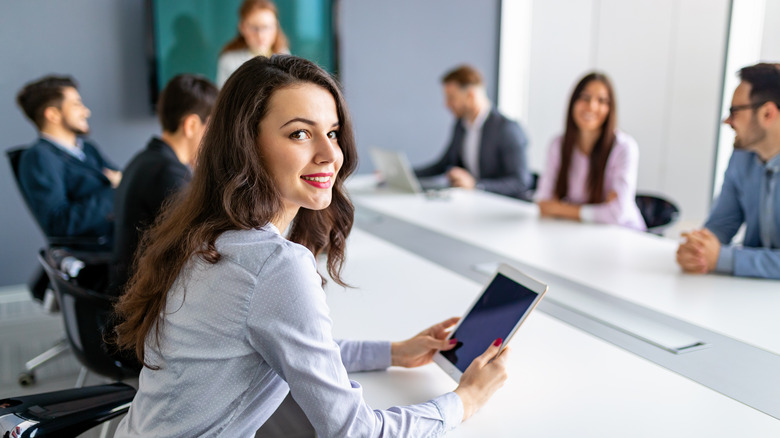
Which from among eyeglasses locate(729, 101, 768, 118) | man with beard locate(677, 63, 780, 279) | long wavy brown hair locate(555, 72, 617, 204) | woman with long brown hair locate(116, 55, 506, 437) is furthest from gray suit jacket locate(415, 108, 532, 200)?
woman with long brown hair locate(116, 55, 506, 437)

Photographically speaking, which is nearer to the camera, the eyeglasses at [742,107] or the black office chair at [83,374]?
the black office chair at [83,374]

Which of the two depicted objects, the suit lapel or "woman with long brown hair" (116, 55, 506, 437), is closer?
"woman with long brown hair" (116, 55, 506, 437)

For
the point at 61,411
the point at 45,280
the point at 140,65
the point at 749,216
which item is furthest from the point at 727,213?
the point at 140,65

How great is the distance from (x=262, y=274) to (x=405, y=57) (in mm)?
4340

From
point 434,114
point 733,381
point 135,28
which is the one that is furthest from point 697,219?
point 135,28

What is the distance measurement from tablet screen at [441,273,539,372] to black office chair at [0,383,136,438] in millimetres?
745

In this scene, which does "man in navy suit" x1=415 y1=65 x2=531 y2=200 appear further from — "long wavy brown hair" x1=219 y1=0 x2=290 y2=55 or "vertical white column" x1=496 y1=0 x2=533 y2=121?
"vertical white column" x1=496 y1=0 x2=533 y2=121

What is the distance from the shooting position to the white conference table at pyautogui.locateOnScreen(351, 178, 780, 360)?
1.85m

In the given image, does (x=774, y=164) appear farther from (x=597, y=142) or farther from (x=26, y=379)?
(x=26, y=379)

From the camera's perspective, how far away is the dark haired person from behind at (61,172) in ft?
10.1

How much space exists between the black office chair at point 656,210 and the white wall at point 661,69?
4.91 ft

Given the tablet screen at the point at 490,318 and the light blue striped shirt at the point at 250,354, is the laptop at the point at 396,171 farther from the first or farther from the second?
the light blue striped shirt at the point at 250,354

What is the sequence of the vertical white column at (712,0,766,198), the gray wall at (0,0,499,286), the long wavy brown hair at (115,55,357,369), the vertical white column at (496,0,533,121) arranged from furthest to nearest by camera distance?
the vertical white column at (496,0,533,121)
the vertical white column at (712,0,766,198)
the gray wall at (0,0,499,286)
the long wavy brown hair at (115,55,357,369)

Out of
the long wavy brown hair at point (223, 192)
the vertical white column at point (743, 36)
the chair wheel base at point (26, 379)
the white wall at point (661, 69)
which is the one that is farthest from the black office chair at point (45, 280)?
the white wall at point (661, 69)
